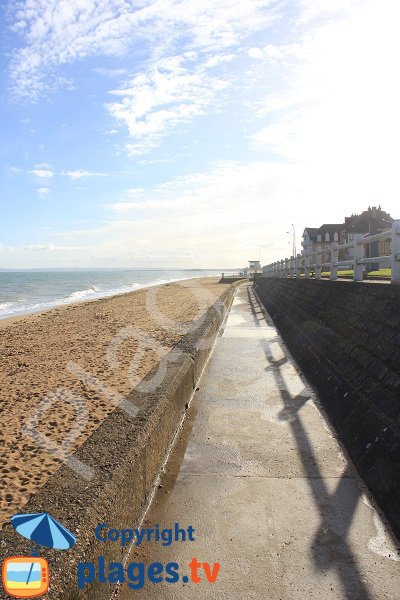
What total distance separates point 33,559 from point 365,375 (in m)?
3.57

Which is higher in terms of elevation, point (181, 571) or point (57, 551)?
point (57, 551)

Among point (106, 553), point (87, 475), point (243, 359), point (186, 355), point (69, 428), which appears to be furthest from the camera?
point (243, 359)

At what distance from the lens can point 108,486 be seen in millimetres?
2715

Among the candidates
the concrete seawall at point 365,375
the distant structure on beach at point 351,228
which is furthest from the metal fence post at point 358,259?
the distant structure on beach at point 351,228

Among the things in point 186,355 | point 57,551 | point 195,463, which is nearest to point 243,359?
point 186,355

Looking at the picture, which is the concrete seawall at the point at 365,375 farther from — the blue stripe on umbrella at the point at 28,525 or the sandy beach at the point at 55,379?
the sandy beach at the point at 55,379

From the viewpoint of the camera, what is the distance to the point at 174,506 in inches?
133

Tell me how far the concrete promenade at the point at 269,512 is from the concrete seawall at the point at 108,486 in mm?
236

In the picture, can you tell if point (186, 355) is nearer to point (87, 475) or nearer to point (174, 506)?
point (174, 506)

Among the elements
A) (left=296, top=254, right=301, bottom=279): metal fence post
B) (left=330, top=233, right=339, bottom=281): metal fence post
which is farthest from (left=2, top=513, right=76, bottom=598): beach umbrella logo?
(left=296, top=254, right=301, bottom=279): metal fence post

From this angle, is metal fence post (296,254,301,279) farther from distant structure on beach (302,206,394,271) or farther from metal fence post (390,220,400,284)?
distant structure on beach (302,206,394,271)

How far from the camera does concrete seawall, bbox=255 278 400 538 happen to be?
346cm

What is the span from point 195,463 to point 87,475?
1456 millimetres

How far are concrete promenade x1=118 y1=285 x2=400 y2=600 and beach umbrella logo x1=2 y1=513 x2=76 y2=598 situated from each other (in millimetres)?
591
